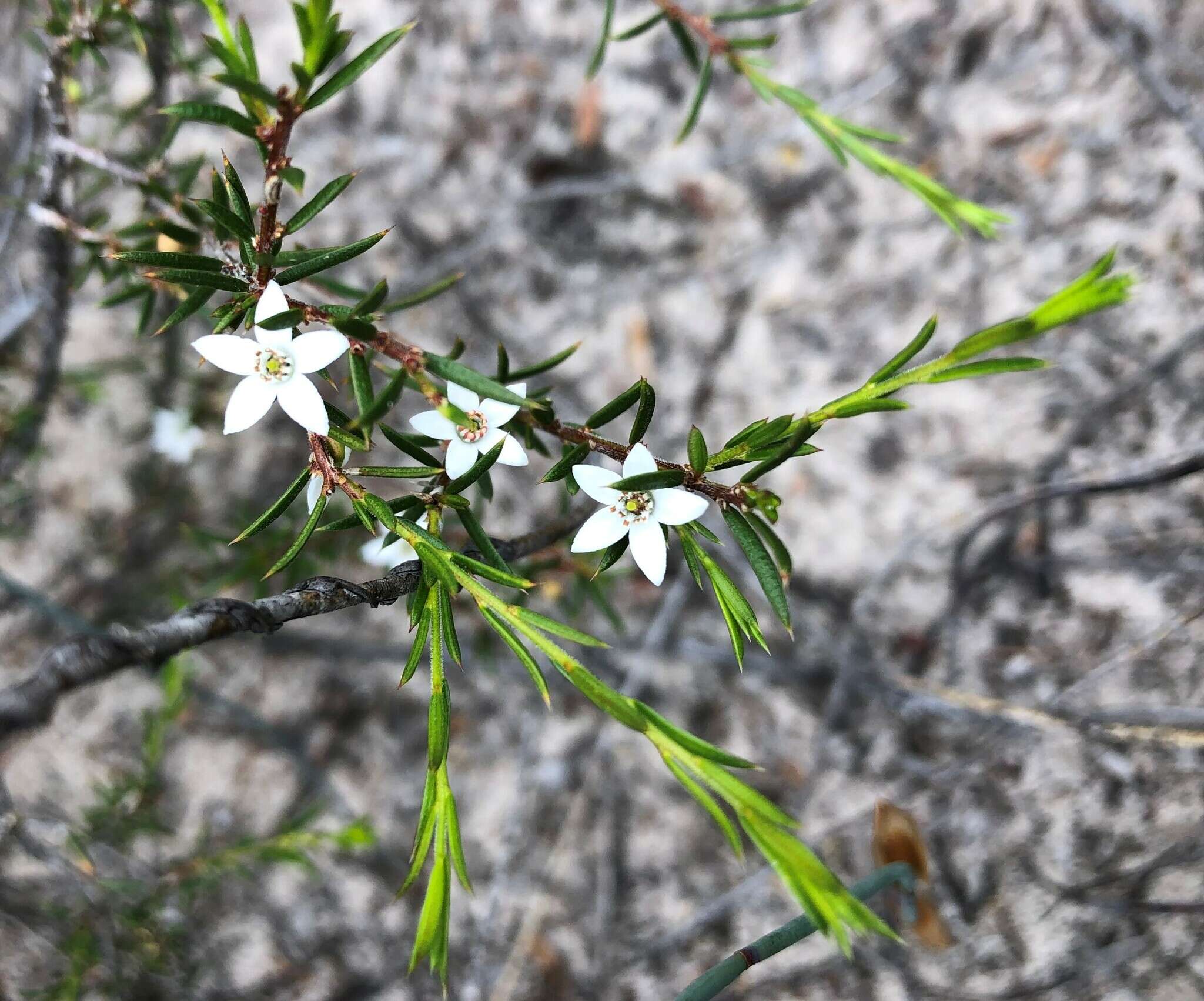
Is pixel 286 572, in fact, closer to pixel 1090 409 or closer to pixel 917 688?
pixel 917 688

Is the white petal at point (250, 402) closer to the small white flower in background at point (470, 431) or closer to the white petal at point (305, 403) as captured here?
the white petal at point (305, 403)

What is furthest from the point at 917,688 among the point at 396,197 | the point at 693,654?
the point at 396,197

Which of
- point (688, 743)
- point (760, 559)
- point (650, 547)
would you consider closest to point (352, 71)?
point (650, 547)

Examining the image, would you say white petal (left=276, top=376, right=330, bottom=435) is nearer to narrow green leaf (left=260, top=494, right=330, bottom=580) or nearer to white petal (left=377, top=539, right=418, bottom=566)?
narrow green leaf (left=260, top=494, right=330, bottom=580)

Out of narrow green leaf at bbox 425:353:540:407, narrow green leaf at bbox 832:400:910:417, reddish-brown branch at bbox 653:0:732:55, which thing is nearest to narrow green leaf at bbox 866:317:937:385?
narrow green leaf at bbox 832:400:910:417

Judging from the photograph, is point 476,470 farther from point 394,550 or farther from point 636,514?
point 394,550

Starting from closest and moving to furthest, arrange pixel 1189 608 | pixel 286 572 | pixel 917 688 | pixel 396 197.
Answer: pixel 286 572, pixel 1189 608, pixel 917 688, pixel 396 197
